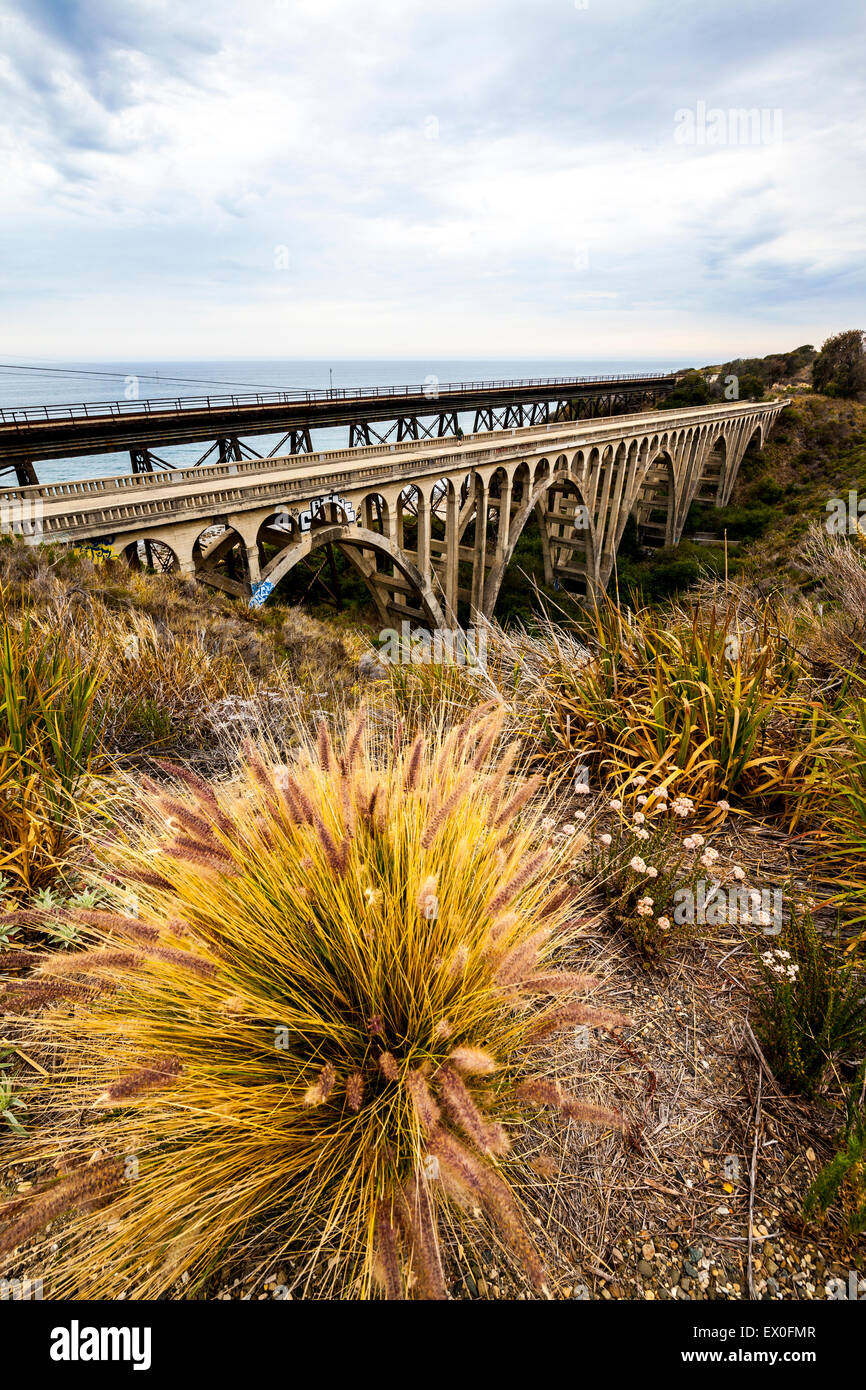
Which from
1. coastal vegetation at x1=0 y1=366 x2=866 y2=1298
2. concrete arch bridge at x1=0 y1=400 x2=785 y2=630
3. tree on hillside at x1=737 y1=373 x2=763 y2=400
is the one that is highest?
tree on hillside at x1=737 y1=373 x2=763 y2=400

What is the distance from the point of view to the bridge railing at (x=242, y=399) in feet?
74.0

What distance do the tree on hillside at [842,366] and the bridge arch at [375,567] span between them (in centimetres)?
6887

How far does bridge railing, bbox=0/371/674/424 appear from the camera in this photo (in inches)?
888

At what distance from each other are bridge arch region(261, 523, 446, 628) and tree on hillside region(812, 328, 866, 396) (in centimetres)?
6887

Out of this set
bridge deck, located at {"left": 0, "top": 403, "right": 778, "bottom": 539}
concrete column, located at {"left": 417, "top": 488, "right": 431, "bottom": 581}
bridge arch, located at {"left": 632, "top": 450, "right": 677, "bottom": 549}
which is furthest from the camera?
bridge arch, located at {"left": 632, "top": 450, "right": 677, "bottom": 549}

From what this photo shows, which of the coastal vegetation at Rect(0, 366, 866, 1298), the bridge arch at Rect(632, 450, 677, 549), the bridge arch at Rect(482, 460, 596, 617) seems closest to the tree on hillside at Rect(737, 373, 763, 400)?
the bridge arch at Rect(632, 450, 677, 549)

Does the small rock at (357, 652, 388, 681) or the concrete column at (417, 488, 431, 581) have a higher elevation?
the concrete column at (417, 488, 431, 581)

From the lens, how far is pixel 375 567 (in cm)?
2431

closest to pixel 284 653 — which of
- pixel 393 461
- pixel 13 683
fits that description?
pixel 13 683

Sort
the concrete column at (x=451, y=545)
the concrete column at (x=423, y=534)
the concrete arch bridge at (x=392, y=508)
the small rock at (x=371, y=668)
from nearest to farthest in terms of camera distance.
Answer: the small rock at (x=371, y=668) < the concrete arch bridge at (x=392, y=508) < the concrete column at (x=423, y=534) < the concrete column at (x=451, y=545)

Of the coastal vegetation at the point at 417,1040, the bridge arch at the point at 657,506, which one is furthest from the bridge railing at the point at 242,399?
the coastal vegetation at the point at 417,1040

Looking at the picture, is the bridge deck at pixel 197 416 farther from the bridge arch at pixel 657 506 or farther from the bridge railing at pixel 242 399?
the bridge arch at pixel 657 506

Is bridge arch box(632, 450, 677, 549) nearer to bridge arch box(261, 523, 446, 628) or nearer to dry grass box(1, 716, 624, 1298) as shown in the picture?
bridge arch box(261, 523, 446, 628)

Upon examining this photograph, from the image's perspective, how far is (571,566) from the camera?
132ft
